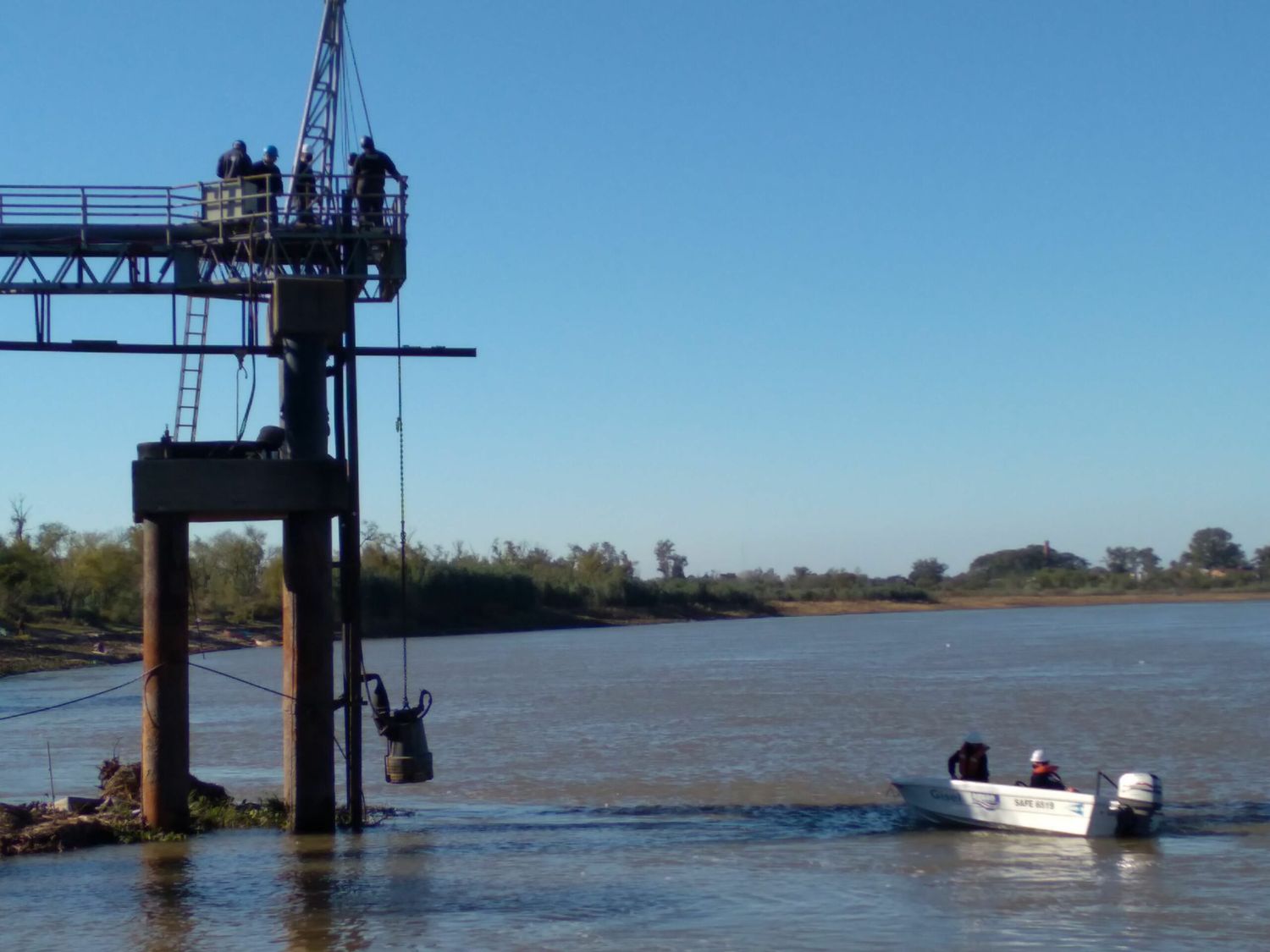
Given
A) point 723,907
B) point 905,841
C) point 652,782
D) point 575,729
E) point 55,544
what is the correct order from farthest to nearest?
point 55,544
point 575,729
point 652,782
point 905,841
point 723,907

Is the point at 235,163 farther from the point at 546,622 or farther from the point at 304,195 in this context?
the point at 546,622

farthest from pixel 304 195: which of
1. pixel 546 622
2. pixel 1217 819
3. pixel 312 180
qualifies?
pixel 546 622

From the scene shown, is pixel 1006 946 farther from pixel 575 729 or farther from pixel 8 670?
pixel 8 670

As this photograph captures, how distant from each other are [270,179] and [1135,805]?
14.0 m

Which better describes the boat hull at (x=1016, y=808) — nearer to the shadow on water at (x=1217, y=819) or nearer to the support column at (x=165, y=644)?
the shadow on water at (x=1217, y=819)

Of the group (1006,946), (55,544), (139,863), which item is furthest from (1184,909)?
(55,544)

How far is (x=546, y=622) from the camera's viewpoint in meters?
124

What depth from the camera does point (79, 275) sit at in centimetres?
1834

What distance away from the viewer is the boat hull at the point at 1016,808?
19.3m

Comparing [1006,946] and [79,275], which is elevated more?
[79,275]

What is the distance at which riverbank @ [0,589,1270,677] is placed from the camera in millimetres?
73875

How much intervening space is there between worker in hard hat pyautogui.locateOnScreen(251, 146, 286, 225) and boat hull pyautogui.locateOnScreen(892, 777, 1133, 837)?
39.1ft

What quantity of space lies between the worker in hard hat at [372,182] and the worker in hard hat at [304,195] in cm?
56

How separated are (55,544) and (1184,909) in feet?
318
